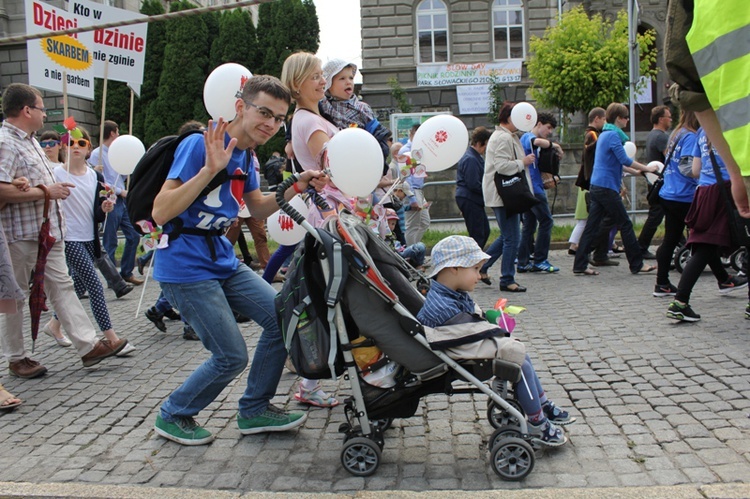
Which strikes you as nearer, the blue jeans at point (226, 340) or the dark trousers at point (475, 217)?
the blue jeans at point (226, 340)

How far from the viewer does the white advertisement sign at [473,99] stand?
27.1m

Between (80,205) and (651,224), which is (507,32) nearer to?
(651,224)

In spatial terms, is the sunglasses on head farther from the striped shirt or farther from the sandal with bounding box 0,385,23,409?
the striped shirt

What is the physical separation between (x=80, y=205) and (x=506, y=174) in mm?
4413

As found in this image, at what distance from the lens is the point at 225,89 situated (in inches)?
162

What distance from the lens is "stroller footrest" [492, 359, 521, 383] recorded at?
3270 millimetres

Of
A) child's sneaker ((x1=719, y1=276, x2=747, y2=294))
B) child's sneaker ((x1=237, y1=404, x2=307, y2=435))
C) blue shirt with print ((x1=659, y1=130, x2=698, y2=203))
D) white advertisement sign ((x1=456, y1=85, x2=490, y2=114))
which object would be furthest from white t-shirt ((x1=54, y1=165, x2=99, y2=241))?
white advertisement sign ((x1=456, y1=85, x2=490, y2=114))

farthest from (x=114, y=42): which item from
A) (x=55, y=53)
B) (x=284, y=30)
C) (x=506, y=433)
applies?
(x=284, y=30)

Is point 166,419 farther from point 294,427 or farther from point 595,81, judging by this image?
point 595,81

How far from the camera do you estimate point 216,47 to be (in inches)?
1070

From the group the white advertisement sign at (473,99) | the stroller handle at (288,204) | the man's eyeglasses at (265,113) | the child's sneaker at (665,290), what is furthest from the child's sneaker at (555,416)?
the white advertisement sign at (473,99)

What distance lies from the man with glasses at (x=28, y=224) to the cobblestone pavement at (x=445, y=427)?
8.8 inches

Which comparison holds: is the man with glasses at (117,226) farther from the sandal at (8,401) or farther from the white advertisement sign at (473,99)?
the white advertisement sign at (473,99)

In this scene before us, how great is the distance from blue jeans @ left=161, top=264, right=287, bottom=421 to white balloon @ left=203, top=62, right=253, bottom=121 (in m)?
0.91
